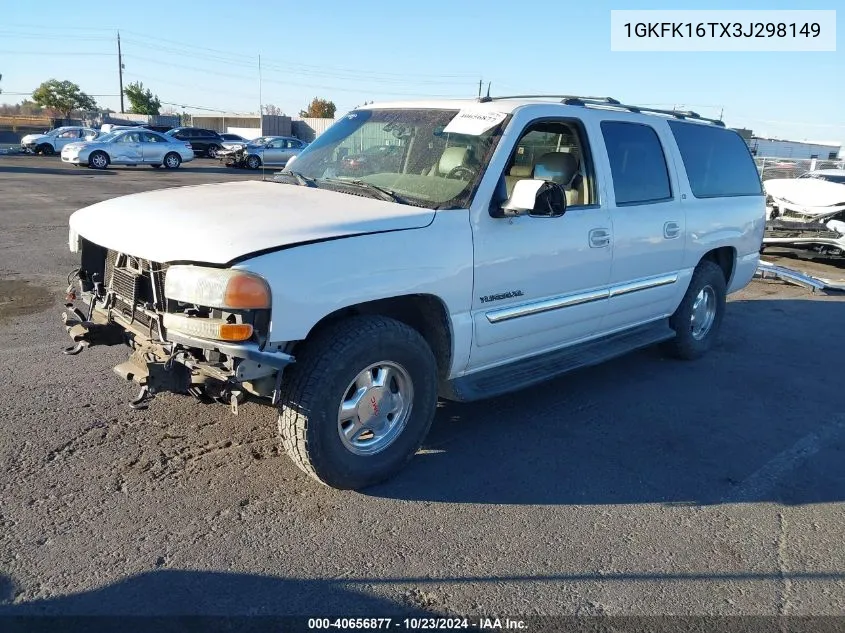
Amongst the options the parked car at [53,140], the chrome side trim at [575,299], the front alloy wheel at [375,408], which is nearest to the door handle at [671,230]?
the chrome side trim at [575,299]

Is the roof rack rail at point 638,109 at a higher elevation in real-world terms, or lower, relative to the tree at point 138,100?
lower

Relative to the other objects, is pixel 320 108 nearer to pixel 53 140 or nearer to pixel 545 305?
pixel 53 140

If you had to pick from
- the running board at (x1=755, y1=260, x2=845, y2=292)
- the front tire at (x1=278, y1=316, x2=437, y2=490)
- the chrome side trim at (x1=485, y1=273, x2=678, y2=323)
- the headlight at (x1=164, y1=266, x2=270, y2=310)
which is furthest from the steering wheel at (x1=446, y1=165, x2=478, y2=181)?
the running board at (x1=755, y1=260, x2=845, y2=292)

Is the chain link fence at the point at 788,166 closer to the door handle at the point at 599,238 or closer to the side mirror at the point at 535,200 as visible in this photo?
the door handle at the point at 599,238

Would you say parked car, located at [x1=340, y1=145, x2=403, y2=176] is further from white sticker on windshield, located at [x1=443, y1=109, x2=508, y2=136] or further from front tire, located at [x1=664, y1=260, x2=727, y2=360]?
front tire, located at [x1=664, y1=260, x2=727, y2=360]

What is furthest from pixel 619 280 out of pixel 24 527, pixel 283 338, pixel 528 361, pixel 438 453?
pixel 24 527

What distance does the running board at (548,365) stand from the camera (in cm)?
402

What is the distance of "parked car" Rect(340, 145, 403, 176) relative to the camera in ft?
14.1

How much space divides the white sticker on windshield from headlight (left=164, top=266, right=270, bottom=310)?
5.66ft

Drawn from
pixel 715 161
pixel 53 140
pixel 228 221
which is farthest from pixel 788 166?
pixel 53 140

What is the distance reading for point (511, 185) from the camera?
173 inches

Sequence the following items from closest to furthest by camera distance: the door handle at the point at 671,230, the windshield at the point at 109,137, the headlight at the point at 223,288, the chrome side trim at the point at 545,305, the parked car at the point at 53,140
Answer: the headlight at the point at 223,288 → the chrome side trim at the point at 545,305 → the door handle at the point at 671,230 → the windshield at the point at 109,137 → the parked car at the point at 53,140

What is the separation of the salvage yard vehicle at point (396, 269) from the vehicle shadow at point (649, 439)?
15.5 inches

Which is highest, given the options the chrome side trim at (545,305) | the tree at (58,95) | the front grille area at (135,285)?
the tree at (58,95)
